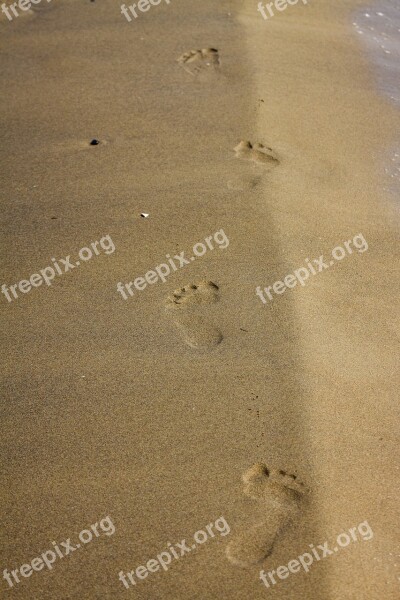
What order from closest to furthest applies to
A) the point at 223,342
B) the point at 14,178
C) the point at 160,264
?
the point at 223,342
the point at 160,264
the point at 14,178

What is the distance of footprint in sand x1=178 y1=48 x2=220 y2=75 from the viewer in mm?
4762

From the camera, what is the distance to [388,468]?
2555 millimetres

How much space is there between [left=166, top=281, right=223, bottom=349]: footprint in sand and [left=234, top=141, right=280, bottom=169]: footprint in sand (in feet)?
3.50

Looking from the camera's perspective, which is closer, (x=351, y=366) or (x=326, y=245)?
(x=351, y=366)

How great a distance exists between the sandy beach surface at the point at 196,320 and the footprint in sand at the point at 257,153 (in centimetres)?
2

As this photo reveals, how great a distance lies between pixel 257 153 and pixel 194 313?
1345 millimetres

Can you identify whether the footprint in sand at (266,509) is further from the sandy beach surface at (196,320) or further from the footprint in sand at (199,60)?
the footprint in sand at (199,60)

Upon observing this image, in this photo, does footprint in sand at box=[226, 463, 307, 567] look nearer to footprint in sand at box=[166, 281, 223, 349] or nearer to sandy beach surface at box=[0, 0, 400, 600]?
sandy beach surface at box=[0, 0, 400, 600]

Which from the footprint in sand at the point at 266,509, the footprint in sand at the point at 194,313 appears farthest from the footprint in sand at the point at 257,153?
the footprint in sand at the point at 266,509

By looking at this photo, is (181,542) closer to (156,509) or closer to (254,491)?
(156,509)

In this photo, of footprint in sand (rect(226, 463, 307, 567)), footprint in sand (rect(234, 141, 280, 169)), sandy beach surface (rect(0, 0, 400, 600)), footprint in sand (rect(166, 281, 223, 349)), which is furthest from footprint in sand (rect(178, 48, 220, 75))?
footprint in sand (rect(226, 463, 307, 567))

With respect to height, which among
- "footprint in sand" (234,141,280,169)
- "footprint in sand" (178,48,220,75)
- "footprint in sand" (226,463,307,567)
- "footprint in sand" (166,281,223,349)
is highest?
"footprint in sand" (178,48,220,75)

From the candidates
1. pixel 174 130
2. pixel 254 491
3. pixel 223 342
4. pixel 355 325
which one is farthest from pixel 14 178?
pixel 254 491

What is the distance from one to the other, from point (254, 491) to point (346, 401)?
0.58 metres
